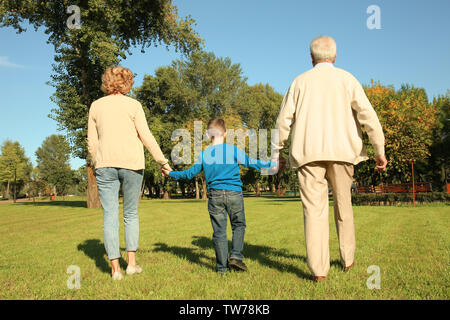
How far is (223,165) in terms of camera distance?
4109mm

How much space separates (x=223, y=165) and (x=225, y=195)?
377 millimetres

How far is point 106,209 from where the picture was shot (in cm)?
388

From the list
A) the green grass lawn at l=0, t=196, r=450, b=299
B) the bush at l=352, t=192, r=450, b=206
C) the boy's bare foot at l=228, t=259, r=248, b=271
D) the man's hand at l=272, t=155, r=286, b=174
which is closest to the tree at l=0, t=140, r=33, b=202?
the bush at l=352, t=192, r=450, b=206

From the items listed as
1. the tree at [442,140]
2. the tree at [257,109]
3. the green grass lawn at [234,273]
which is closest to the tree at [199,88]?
the tree at [257,109]

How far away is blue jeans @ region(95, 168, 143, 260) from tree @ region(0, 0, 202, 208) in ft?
56.0

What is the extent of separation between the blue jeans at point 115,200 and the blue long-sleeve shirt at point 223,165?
690 mm

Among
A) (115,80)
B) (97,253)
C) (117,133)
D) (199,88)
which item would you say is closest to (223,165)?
(117,133)

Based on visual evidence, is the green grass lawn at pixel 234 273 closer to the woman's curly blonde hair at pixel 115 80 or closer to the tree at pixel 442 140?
the woman's curly blonde hair at pixel 115 80

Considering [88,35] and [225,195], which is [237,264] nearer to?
[225,195]

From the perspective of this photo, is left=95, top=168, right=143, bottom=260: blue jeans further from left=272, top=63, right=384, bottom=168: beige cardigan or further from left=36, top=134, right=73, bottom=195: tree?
left=36, top=134, right=73, bottom=195: tree

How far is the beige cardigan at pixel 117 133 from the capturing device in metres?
3.85
